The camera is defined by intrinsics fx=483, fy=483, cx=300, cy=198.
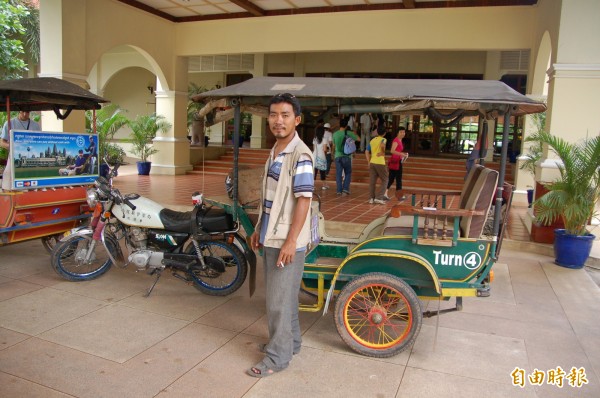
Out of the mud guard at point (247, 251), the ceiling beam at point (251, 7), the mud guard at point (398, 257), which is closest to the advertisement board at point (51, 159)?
the mud guard at point (247, 251)

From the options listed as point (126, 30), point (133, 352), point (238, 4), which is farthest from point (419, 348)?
point (126, 30)

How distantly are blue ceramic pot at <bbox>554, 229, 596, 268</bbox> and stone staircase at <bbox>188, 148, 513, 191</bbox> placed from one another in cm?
683

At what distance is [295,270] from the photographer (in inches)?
129

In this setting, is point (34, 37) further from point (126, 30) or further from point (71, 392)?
point (71, 392)

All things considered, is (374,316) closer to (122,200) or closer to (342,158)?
(122,200)

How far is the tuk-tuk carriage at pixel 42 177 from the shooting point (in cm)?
520

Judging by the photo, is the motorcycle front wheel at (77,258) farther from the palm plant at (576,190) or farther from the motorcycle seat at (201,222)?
the palm plant at (576,190)

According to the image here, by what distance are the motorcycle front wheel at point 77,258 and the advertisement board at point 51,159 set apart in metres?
0.89

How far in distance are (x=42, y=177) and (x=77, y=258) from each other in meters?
1.14

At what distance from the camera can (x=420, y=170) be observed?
1425cm

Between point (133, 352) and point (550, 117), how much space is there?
708cm

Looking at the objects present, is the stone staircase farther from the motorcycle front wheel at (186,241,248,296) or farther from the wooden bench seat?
the wooden bench seat

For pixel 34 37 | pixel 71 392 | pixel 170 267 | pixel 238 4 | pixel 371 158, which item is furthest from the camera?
pixel 34 37

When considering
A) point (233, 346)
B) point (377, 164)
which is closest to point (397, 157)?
point (377, 164)
